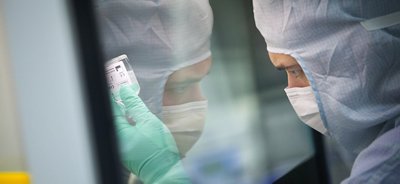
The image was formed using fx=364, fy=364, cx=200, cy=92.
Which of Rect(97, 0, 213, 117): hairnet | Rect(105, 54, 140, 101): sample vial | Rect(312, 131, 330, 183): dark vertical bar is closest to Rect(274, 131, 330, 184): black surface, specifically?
Rect(312, 131, 330, 183): dark vertical bar

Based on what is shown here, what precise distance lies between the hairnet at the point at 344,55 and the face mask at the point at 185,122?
379 millimetres

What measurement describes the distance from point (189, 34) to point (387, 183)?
2.98 ft

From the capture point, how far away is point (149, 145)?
123cm

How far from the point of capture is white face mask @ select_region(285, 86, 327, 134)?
1.39m

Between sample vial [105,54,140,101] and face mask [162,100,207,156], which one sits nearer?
sample vial [105,54,140,101]

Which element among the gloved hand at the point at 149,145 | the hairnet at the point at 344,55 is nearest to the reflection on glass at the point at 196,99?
the gloved hand at the point at 149,145

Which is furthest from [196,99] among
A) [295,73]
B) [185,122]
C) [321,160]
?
[321,160]

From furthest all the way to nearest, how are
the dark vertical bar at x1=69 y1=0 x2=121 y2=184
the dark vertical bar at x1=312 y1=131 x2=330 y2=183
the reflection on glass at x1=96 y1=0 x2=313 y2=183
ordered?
the dark vertical bar at x1=312 y1=131 x2=330 y2=183, the reflection on glass at x1=96 y1=0 x2=313 y2=183, the dark vertical bar at x1=69 y1=0 x2=121 y2=184

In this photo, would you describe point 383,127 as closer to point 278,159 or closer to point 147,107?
point 278,159

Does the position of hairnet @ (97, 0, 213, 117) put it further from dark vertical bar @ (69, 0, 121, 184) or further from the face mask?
dark vertical bar @ (69, 0, 121, 184)

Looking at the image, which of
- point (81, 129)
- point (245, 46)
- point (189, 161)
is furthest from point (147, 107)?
point (245, 46)

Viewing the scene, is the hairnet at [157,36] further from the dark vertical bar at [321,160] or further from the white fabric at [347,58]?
the dark vertical bar at [321,160]

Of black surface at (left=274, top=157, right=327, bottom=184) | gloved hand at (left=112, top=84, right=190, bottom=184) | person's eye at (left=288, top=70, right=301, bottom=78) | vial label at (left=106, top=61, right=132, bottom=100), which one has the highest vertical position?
vial label at (left=106, top=61, right=132, bottom=100)

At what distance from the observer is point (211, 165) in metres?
1.37
